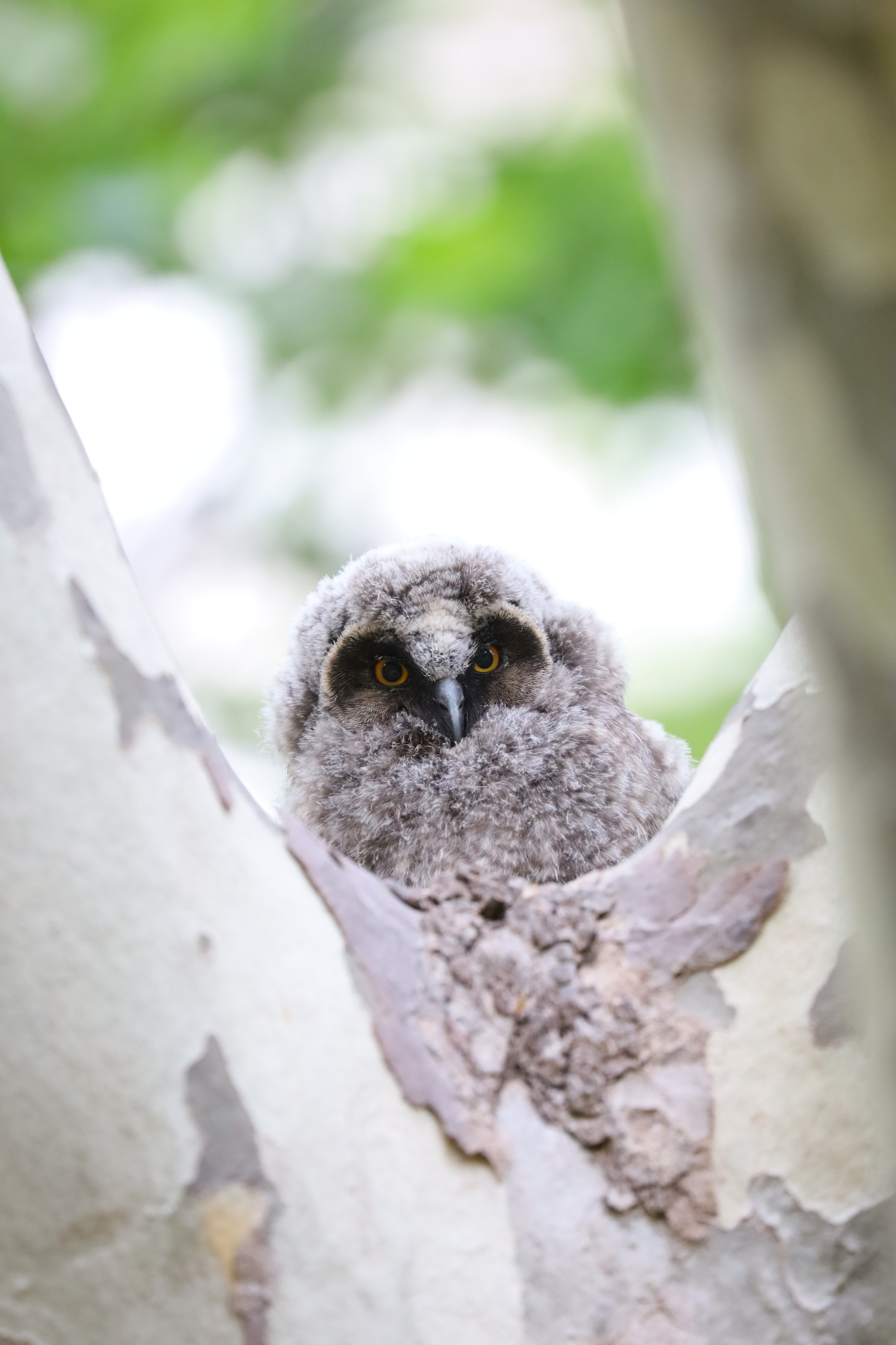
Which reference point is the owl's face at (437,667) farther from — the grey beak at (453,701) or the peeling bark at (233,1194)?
the peeling bark at (233,1194)

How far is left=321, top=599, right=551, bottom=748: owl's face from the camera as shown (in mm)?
2848

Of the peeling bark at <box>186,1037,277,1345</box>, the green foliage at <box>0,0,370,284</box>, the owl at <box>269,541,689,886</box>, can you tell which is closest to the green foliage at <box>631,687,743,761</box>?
the owl at <box>269,541,689,886</box>

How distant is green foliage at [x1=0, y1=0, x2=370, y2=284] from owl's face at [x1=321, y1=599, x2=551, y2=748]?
173 cm

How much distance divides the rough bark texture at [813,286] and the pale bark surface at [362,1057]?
0.56 m

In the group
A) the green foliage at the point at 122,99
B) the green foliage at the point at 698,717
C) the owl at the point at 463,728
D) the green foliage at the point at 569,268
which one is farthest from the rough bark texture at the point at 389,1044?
the green foliage at the point at 698,717

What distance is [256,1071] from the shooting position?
1.14 meters

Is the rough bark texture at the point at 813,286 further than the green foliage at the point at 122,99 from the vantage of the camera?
No

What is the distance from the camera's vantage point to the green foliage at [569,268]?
421 centimetres

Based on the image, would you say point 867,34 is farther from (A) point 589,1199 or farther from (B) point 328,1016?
(A) point 589,1199

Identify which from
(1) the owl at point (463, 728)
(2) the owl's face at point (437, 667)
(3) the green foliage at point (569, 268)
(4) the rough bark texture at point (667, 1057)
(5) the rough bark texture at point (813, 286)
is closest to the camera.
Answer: (5) the rough bark texture at point (813, 286)

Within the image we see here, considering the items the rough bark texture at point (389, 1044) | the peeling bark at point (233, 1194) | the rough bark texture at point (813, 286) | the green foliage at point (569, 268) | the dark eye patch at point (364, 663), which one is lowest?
the peeling bark at point (233, 1194)

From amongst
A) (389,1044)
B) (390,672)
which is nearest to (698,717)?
(390,672)

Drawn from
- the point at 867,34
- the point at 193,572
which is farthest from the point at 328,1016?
the point at 193,572

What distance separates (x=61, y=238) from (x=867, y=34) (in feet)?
11.3
